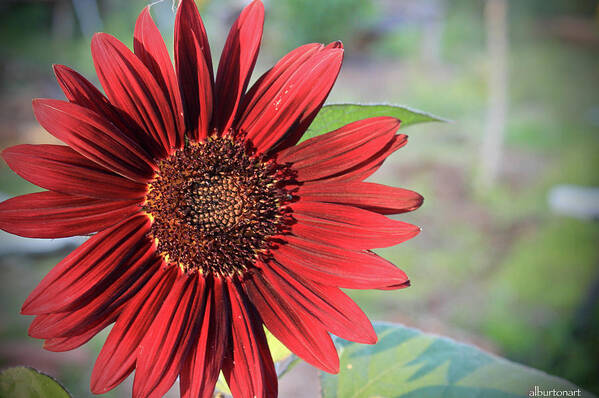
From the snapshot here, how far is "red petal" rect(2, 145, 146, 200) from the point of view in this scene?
283 mm

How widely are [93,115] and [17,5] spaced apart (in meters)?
4.55

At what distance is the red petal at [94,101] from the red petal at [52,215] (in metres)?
0.05

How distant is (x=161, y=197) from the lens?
370 mm

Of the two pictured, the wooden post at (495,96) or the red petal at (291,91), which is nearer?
the red petal at (291,91)

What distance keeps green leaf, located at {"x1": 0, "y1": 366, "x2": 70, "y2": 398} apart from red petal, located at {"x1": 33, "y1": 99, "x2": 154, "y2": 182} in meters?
0.13

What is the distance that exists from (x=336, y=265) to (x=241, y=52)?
0.16 metres

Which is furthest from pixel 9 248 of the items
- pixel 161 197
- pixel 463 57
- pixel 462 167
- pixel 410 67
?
pixel 463 57

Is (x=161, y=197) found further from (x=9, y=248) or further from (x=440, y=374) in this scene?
(x=9, y=248)

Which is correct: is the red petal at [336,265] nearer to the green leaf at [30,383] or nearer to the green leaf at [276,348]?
the green leaf at [276,348]

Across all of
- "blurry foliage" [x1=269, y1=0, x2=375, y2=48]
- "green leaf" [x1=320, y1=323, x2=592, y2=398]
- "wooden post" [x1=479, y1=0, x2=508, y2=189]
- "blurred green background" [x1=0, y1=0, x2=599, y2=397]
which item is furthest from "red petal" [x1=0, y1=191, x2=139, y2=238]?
"blurry foliage" [x1=269, y1=0, x2=375, y2=48]

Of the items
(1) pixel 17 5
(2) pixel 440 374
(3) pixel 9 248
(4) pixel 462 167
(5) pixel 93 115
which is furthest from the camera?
(1) pixel 17 5

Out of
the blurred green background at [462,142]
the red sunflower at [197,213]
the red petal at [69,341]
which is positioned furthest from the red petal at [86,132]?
the blurred green background at [462,142]

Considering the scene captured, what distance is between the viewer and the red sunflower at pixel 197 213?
0.29 metres

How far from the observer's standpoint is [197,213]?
394mm
